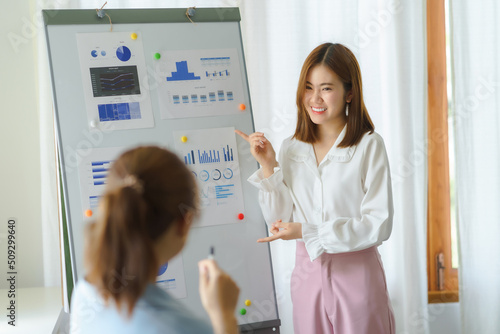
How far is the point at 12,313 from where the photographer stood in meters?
2.13

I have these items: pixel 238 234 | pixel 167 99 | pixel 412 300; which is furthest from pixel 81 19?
pixel 412 300

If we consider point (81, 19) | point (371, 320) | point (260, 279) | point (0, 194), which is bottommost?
point (371, 320)

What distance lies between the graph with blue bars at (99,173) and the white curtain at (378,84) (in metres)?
0.89

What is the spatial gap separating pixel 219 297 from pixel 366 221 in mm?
892

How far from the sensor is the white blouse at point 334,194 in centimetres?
177

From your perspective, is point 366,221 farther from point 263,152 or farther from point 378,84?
point 378,84

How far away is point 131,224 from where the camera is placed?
3.00 ft

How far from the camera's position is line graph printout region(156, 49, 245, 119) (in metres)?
1.93

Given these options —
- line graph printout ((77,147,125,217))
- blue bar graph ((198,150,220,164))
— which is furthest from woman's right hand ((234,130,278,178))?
line graph printout ((77,147,125,217))

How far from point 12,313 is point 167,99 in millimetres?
1023

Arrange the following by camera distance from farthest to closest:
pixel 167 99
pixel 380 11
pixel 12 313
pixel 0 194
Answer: pixel 380 11
pixel 0 194
pixel 12 313
pixel 167 99

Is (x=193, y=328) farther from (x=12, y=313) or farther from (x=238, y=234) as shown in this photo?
(x=12, y=313)

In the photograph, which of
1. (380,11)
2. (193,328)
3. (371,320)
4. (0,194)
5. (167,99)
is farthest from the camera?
(380,11)

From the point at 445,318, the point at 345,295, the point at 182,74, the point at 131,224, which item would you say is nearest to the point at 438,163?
the point at 445,318
